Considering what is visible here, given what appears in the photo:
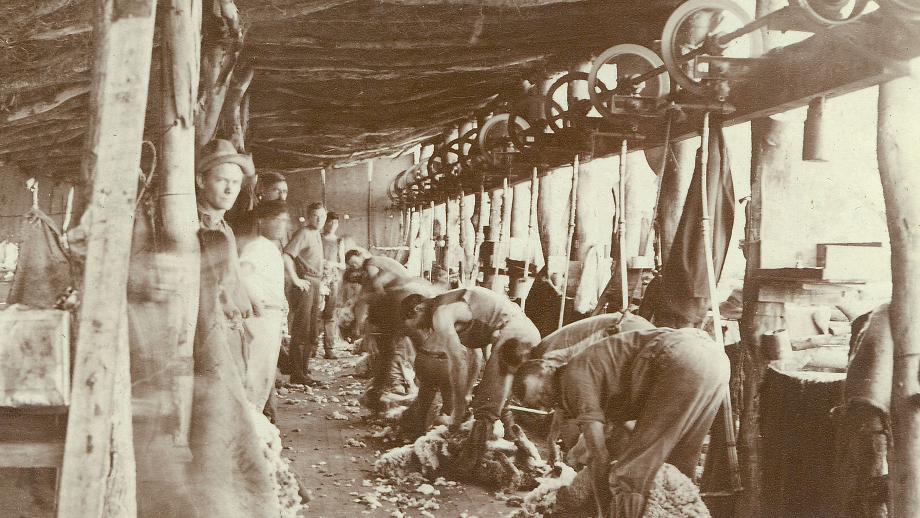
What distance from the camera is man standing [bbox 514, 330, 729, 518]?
3695mm

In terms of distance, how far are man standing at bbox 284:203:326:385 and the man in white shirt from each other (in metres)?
3.67

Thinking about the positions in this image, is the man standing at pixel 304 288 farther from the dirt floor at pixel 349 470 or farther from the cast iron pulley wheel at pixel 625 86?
the cast iron pulley wheel at pixel 625 86

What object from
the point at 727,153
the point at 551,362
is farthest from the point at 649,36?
the point at 551,362

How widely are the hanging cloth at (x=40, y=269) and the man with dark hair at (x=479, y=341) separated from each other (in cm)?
374

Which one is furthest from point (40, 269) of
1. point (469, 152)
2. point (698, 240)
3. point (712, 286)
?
point (469, 152)

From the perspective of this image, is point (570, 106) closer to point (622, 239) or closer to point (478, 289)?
point (622, 239)

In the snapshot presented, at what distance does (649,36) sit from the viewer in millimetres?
5664

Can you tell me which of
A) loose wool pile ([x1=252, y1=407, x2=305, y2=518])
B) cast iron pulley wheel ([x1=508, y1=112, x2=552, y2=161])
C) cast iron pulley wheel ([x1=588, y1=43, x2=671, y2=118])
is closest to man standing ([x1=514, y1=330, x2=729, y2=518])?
cast iron pulley wheel ([x1=588, y1=43, x2=671, y2=118])

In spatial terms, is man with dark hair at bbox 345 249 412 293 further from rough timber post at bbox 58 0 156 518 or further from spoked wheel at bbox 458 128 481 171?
rough timber post at bbox 58 0 156 518

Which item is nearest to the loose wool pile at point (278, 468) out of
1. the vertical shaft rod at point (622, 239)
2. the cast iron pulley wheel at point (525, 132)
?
the vertical shaft rod at point (622, 239)

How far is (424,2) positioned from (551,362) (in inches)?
96.0

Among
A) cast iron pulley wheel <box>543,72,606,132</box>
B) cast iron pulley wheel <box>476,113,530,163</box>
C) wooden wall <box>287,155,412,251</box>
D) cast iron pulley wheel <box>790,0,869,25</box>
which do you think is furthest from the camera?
wooden wall <box>287,155,412,251</box>

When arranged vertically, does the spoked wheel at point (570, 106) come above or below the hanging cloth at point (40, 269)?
above

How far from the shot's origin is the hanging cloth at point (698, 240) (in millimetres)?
4066
